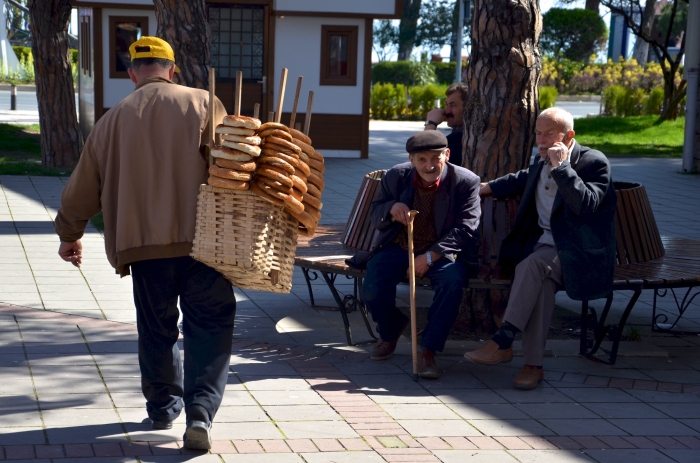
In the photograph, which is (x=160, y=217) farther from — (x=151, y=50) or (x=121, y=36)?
(x=121, y=36)

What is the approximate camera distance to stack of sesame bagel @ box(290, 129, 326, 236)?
432 centimetres

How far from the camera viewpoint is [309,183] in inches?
174

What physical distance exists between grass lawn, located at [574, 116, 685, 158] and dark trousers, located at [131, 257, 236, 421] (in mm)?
15941

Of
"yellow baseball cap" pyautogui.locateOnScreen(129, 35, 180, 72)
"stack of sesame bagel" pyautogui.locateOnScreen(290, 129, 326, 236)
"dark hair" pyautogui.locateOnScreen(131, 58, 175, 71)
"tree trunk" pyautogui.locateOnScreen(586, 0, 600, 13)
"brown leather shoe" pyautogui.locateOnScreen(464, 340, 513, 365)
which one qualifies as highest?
"tree trunk" pyautogui.locateOnScreen(586, 0, 600, 13)

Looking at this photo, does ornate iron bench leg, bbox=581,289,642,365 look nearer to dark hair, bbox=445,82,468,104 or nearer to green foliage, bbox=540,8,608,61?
dark hair, bbox=445,82,468,104

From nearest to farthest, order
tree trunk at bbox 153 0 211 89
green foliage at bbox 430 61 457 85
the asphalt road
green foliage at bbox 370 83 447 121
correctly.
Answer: tree trunk at bbox 153 0 211 89
the asphalt road
green foliage at bbox 370 83 447 121
green foliage at bbox 430 61 457 85

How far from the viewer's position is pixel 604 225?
5484 mm

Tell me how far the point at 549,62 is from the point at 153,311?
109ft

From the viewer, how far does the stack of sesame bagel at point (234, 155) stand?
394 centimetres

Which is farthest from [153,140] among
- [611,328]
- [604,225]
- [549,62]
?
[549,62]

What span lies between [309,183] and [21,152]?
13719 millimetres

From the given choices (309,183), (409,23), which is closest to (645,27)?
(409,23)

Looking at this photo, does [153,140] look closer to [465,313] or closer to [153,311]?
[153,311]

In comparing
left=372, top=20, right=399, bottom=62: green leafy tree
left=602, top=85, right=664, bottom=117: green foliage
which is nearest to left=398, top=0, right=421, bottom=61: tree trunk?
left=372, top=20, right=399, bottom=62: green leafy tree
